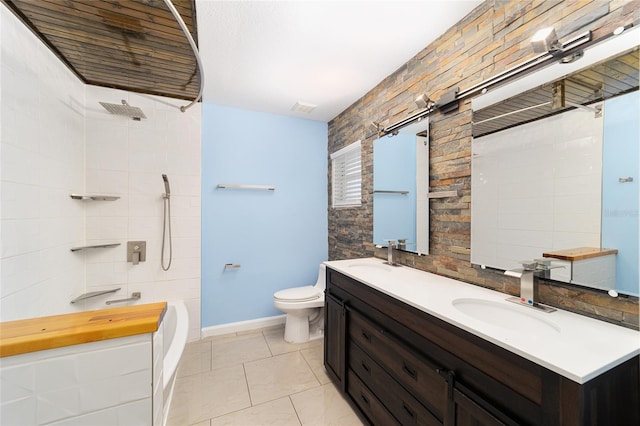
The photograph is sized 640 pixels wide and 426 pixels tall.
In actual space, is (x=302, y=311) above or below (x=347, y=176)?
below

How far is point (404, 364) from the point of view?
128 centimetres

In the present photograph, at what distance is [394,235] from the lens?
7.15 feet

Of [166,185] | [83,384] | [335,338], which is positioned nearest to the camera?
[83,384]

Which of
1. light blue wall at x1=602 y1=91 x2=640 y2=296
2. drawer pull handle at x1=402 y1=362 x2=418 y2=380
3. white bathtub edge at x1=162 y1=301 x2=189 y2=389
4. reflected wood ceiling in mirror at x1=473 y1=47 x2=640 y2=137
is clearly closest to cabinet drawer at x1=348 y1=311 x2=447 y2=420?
drawer pull handle at x1=402 y1=362 x2=418 y2=380

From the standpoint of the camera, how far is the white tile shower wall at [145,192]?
2314mm

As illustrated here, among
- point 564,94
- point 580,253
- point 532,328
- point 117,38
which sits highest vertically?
point 117,38

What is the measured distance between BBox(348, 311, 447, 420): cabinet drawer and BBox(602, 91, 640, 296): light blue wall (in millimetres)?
805

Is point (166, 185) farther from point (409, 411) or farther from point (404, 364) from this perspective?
point (409, 411)

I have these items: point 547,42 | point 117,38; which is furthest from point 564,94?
point 117,38

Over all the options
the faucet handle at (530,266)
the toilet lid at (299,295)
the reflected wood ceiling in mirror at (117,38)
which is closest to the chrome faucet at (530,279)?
the faucet handle at (530,266)

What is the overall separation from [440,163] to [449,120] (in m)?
0.28

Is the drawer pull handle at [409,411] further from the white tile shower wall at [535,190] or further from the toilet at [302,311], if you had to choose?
the toilet at [302,311]

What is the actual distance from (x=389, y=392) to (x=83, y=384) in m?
1.34

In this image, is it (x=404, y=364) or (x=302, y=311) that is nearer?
(x=404, y=364)
